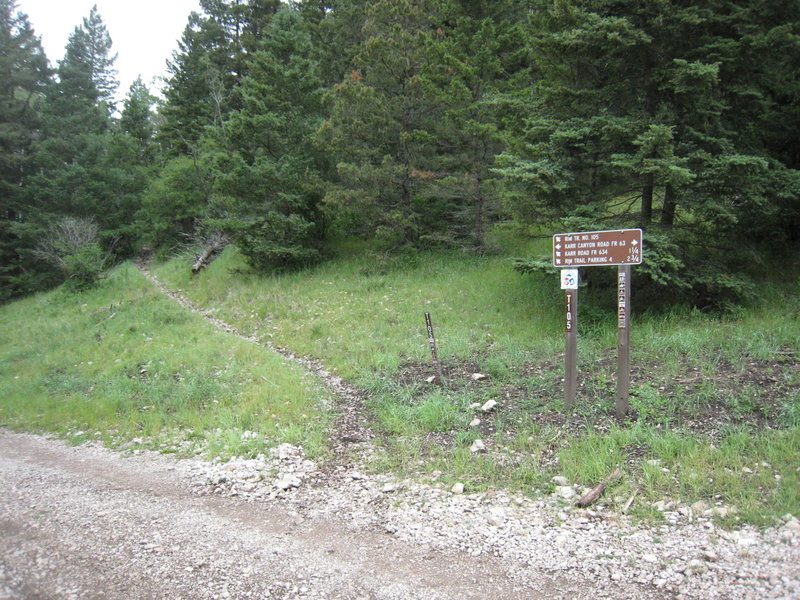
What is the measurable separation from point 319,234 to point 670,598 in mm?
19937

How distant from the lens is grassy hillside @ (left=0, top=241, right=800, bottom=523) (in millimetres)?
5445

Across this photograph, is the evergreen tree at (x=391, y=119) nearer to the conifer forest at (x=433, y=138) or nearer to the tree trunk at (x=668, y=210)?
the conifer forest at (x=433, y=138)

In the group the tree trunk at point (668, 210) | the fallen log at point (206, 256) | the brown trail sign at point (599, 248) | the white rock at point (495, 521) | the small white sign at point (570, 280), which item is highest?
the tree trunk at point (668, 210)

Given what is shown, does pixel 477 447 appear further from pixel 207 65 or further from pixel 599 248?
pixel 207 65

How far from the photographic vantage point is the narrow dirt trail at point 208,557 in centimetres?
383

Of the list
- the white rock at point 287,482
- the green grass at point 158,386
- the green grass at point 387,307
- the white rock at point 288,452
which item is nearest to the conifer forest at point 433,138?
the green grass at point 387,307

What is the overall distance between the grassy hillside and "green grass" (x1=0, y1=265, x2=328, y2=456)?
0.05 meters

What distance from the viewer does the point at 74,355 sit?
45.6 ft

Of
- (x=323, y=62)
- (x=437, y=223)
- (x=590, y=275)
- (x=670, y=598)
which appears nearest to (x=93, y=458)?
(x=670, y=598)

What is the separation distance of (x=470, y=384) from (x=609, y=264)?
306 cm

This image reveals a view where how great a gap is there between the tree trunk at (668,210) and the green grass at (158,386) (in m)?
8.12

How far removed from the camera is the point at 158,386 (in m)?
10.0

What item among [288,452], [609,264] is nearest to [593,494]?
[609,264]

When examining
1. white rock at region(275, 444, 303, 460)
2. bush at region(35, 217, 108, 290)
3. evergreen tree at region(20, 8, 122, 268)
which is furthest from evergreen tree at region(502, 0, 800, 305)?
evergreen tree at region(20, 8, 122, 268)
